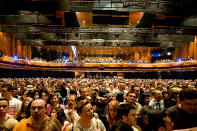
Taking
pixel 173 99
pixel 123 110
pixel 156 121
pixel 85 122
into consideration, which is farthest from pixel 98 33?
pixel 156 121

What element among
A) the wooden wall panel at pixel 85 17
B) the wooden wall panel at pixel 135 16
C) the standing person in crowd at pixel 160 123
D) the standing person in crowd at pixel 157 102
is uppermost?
the wooden wall panel at pixel 85 17

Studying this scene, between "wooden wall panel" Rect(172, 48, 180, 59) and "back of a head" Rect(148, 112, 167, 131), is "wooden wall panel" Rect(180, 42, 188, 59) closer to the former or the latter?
"wooden wall panel" Rect(172, 48, 180, 59)

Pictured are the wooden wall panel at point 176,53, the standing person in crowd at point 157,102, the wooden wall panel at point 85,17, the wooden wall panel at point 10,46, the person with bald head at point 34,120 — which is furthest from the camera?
the wooden wall panel at point 176,53

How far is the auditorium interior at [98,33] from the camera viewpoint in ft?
35.4

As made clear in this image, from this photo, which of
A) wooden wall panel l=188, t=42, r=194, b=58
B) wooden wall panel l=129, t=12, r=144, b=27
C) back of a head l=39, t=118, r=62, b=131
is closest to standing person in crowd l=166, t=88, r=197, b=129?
back of a head l=39, t=118, r=62, b=131

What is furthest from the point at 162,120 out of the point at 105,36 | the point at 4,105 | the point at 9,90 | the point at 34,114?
the point at 105,36

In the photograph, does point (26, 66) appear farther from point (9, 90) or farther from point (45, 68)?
point (9, 90)

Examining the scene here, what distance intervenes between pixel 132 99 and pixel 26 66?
22446 millimetres

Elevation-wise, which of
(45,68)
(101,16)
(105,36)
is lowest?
(45,68)

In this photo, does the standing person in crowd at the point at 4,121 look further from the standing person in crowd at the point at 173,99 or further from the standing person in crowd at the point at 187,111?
the standing person in crowd at the point at 173,99

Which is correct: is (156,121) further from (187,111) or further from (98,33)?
(98,33)

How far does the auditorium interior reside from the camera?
10797 mm

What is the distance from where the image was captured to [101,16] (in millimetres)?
13891

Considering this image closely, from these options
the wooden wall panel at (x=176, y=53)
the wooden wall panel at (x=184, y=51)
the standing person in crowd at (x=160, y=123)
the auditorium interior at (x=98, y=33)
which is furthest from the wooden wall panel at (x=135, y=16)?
the wooden wall panel at (x=176, y=53)
